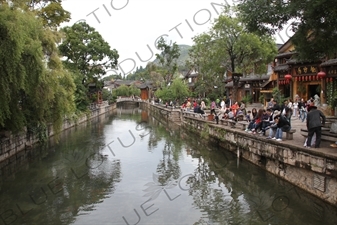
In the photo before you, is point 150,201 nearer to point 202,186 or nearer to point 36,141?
point 202,186

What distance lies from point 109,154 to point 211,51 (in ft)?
48.0

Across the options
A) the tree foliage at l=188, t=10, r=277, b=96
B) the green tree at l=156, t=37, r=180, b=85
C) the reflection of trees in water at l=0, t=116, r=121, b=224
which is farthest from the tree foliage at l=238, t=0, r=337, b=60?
the green tree at l=156, t=37, r=180, b=85

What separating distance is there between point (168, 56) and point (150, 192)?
140 feet

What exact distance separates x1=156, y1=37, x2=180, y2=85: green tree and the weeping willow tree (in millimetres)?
34110

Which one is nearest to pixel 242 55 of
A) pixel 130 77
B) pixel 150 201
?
pixel 150 201

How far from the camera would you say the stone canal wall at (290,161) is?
8.73 m

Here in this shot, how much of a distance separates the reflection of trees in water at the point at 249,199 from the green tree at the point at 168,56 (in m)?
38.4

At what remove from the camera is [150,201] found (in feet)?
32.4

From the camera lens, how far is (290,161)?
10469mm

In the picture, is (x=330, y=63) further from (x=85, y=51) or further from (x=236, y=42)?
(x=85, y=51)

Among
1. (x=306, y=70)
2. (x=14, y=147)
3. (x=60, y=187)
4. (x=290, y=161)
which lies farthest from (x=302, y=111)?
(x=14, y=147)

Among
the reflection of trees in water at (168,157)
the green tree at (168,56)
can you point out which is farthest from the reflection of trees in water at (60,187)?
the green tree at (168,56)

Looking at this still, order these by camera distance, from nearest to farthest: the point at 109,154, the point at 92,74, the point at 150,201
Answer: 1. the point at 150,201
2. the point at 109,154
3. the point at 92,74

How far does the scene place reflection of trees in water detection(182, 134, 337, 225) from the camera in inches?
334
